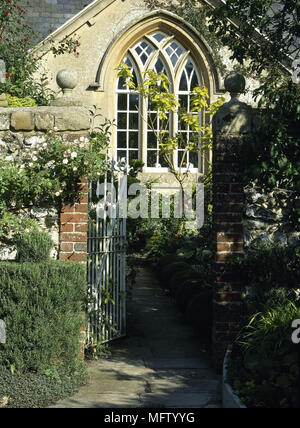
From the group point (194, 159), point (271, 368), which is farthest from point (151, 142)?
point (271, 368)

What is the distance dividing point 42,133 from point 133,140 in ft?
26.7

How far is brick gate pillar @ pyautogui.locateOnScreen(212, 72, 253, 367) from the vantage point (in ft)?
19.4

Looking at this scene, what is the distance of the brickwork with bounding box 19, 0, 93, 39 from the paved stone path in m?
8.69

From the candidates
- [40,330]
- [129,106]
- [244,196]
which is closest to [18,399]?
[40,330]

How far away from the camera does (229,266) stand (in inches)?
232

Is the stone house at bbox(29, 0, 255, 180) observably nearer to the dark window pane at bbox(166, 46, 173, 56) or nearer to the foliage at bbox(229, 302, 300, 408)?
the dark window pane at bbox(166, 46, 173, 56)

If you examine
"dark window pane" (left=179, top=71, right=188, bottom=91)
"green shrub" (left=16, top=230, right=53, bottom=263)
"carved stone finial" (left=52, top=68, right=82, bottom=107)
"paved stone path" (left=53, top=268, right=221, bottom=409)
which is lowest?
"paved stone path" (left=53, top=268, right=221, bottom=409)

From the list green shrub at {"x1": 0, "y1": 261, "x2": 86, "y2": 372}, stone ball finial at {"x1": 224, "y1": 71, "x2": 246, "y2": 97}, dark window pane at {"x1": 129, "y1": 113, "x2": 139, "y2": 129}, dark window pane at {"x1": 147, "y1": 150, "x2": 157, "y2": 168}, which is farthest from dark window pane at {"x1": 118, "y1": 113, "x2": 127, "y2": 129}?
green shrub at {"x1": 0, "y1": 261, "x2": 86, "y2": 372}

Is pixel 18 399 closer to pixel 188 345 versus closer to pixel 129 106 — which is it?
pixel 188 345

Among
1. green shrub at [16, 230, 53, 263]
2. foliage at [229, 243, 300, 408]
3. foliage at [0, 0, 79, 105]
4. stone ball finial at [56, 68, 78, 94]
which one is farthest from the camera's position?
foliage at [0, 0, 79, 105]

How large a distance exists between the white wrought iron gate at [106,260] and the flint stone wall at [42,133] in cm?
62

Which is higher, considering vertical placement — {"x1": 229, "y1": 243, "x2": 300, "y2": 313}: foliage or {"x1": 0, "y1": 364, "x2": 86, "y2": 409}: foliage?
{"x1": 229, "y1": 243, "x2": 300, "y2": 313}: foliage

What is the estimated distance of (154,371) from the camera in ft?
19.1
